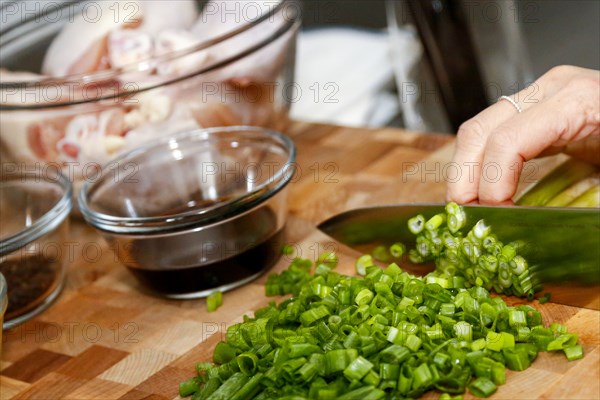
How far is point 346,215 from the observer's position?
5.15ft

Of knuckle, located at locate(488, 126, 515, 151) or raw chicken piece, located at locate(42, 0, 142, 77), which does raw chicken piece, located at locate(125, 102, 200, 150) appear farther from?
knuckle, located at locate(488, 126, 515, 151)

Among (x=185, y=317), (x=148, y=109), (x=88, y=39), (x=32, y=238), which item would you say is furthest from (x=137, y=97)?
(x=185, y=317)

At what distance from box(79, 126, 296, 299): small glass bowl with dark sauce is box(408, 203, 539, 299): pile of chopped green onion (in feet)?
0.96

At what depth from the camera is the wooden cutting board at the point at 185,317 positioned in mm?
1297

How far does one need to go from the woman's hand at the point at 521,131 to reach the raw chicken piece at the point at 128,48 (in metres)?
0.68

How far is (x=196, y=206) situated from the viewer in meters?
1.72

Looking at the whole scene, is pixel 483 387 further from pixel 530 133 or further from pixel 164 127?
pixel 164 127

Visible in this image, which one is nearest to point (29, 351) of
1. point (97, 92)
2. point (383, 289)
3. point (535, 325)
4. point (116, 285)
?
point (116, 285)

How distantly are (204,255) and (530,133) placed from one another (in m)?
0.59

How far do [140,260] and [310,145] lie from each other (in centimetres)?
67

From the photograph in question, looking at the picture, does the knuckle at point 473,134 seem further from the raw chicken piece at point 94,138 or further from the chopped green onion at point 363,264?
the raw chicken piece at point 94,138

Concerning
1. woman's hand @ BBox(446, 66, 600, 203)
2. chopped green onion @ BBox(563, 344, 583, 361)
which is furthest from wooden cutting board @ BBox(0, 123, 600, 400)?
woman's hand @ BBox(446, 66, 600, 203)

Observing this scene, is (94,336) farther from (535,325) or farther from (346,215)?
(535,325)

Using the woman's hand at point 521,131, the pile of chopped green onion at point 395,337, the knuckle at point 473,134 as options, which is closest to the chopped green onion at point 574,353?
the pile of chopped green onion at point 395,337
